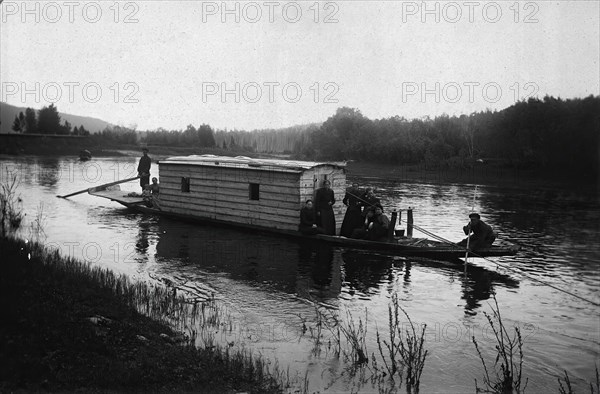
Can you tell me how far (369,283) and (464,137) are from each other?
49241 mm

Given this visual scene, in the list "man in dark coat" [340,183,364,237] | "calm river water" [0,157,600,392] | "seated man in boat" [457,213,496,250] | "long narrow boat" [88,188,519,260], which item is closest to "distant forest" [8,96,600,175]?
"calm river water" [0,157,600,392]

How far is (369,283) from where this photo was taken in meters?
15.3

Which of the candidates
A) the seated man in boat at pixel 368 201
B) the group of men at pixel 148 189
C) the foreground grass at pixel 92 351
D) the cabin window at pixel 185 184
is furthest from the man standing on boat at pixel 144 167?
the foreground grass at pixel 92 351

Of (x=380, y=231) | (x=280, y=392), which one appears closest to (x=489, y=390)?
(x=280, y=392)

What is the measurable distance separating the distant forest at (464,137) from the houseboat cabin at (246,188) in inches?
686

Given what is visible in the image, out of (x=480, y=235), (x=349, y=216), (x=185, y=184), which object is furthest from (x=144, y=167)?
(x=480, y=235)

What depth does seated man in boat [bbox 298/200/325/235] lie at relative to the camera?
19.8m

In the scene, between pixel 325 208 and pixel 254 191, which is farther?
pixel 254 191

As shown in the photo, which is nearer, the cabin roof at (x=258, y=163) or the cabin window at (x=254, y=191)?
the cabin roof at (x=258, y=163)

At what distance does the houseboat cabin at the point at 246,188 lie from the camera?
20562mm

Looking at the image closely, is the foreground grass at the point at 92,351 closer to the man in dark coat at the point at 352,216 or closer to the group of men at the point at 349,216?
the group of men at the point at 349,216

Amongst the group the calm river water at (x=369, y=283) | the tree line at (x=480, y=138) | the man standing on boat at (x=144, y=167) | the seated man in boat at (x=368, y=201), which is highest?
the tree line at (x=480, y=138)

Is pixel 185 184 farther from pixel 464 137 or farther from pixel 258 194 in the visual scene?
pixel 464 137

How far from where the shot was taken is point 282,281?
15266 millimetres
